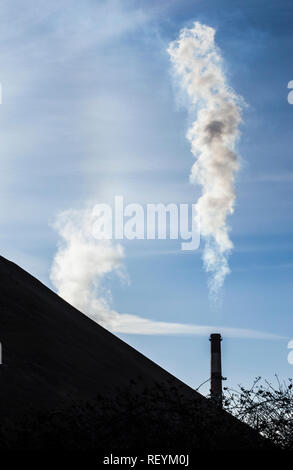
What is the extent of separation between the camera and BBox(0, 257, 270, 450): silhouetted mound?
8.27 metres

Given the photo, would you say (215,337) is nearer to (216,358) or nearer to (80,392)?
(216,358)

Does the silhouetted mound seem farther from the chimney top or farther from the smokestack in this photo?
the chimney top

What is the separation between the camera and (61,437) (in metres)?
8.49

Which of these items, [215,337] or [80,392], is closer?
[80,392]

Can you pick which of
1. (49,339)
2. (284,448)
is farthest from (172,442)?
(49,339)

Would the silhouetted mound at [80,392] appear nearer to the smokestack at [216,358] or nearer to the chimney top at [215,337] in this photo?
the smokestack at [216,358]

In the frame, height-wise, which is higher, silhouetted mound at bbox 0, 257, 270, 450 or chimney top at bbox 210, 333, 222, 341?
chimney top at bbox 210, 333, 222, 341

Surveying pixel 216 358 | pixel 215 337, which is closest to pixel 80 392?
A: pixel 216 358

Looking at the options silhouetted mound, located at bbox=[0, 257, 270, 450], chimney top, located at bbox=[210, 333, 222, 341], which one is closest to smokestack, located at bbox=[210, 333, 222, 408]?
chimney top, located at bbox=[210, 333, 222, 341]

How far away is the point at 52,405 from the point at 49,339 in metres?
6.13

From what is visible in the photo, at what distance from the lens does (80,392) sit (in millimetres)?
20359

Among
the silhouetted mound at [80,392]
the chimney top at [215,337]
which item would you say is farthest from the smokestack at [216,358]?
the silhouetted mound at [80,392]
